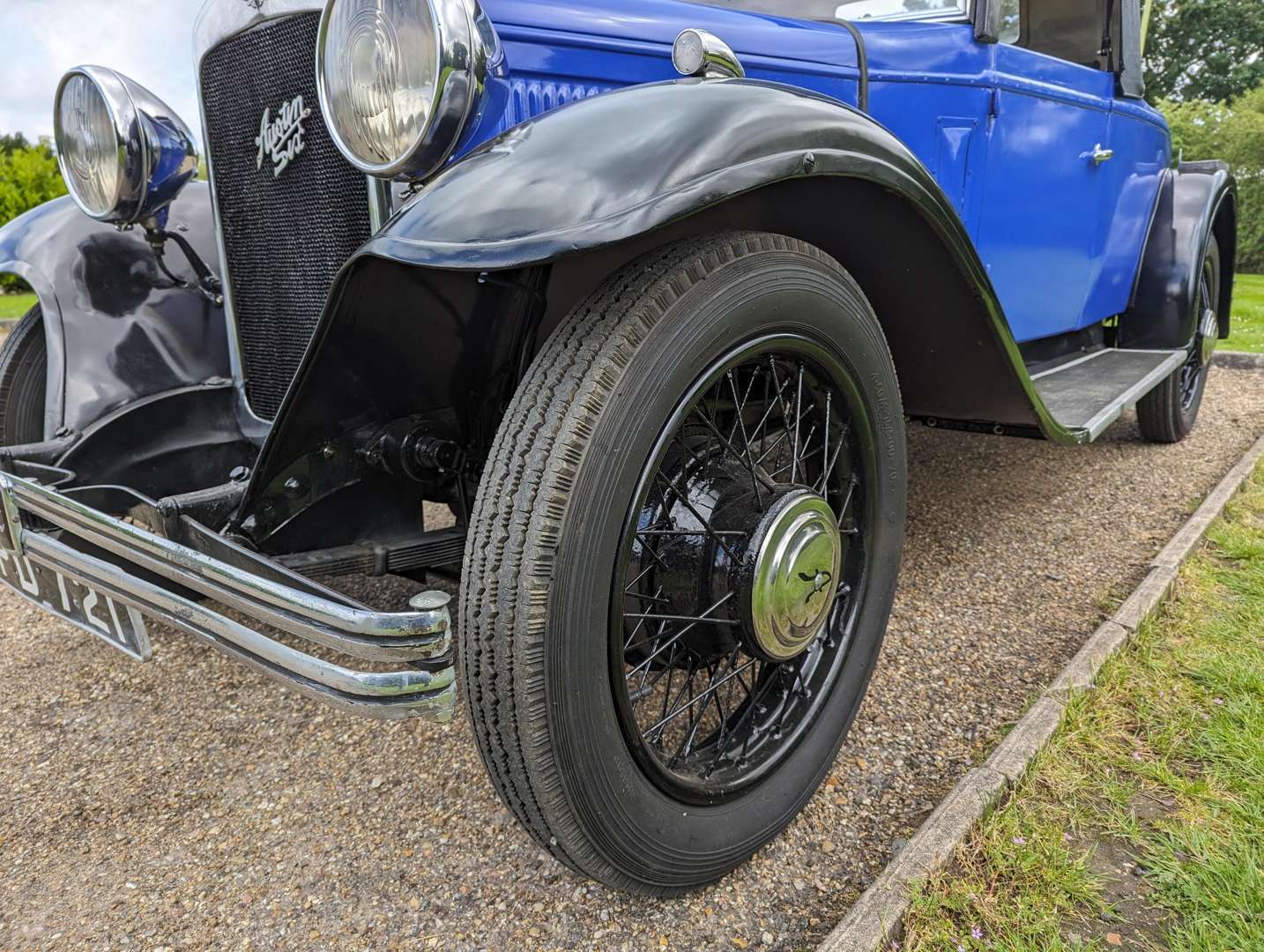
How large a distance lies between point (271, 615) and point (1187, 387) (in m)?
4.36

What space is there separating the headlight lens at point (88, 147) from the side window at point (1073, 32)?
2.75 m

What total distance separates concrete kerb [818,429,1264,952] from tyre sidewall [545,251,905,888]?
214mm

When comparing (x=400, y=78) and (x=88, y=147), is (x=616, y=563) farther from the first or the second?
(x=88, y=147)

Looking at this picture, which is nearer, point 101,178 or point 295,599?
point 295,599

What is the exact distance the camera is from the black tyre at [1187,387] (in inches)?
152

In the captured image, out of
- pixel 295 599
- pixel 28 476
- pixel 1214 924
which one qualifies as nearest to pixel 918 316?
pixel 1214 924

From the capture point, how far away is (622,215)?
1.09 metres

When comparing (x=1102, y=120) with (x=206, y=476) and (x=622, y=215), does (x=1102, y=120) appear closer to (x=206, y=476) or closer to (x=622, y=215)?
(x=622, y=215)

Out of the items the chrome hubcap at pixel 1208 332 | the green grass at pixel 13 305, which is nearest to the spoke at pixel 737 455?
the chrome hubcap at pixel 1208 332

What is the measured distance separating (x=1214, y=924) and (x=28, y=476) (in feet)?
7.73

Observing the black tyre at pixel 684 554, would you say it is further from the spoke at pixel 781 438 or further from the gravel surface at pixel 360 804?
the gravel surface at pixel 360 804

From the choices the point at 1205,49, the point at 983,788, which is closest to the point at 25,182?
the point at 983,788

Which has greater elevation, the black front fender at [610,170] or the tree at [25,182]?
the black front fender at [610,170]

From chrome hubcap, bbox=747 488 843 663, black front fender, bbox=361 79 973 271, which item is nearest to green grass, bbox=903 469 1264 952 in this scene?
chrome hubcap, bbox=747 488 843 663
